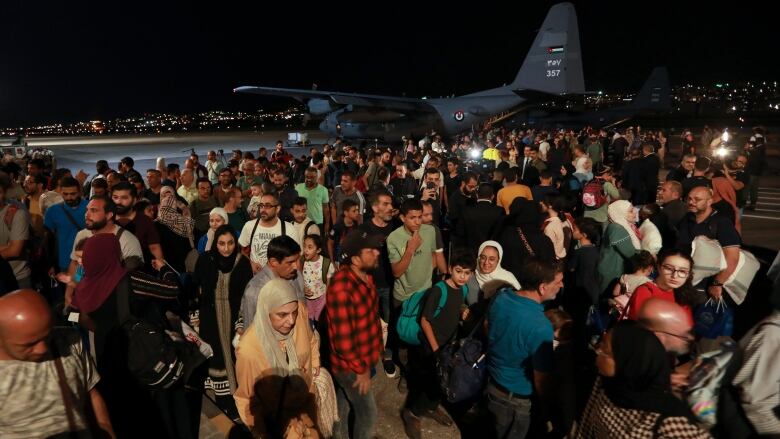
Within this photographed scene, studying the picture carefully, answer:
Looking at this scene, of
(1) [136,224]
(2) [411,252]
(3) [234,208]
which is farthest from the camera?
(3) [234,208]

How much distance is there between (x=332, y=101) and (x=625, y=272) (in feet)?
71.8

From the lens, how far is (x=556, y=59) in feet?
88.0

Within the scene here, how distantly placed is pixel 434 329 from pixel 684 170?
26.1 ft

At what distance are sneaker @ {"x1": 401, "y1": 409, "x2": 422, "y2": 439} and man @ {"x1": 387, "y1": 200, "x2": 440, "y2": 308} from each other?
1.18 metres

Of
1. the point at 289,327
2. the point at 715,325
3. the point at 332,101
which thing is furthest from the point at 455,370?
the point at 332,101

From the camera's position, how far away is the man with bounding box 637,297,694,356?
2.40 meters

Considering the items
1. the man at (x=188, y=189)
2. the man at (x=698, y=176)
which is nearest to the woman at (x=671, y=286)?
the man at (x=698, y=176)

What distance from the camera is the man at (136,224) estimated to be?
4.98 meters

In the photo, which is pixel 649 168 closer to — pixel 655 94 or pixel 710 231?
pixel 710 231

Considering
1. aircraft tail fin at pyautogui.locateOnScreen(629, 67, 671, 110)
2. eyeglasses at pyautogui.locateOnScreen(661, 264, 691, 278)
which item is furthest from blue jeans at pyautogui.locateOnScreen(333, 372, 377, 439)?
aircraft tail fin at pyautogui.locateOnScreen(629, 67, 671, 110)

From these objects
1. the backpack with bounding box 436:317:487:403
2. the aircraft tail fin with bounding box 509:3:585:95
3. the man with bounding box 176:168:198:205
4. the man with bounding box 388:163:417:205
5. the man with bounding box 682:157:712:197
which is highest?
the aircraft tail fin with bounding box 509:3:585:95

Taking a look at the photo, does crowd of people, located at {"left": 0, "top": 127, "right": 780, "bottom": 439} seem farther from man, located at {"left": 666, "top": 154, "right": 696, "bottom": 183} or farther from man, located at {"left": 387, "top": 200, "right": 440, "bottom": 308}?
man, located at {"left": 666, "top": 154, "right": 696, "bottom": 183}

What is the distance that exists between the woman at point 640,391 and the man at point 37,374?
265 cm

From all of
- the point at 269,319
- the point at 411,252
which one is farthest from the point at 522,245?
the point at 269,319
